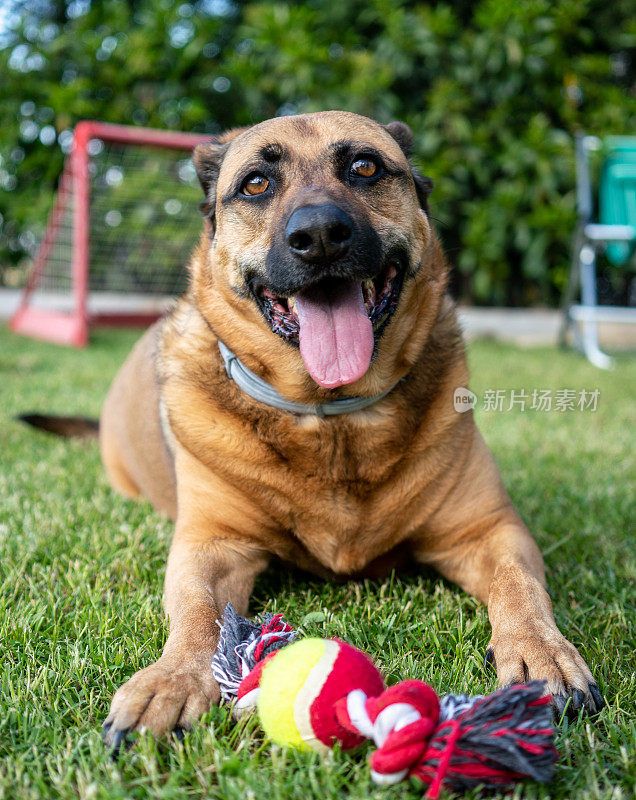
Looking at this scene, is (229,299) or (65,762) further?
(229,299)

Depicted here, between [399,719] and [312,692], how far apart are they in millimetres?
150

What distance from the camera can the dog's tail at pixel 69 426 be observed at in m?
3.36

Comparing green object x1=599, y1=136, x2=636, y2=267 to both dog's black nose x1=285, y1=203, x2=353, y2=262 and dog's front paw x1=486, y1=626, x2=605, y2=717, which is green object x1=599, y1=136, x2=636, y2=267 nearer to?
dog's black nose x1=285, y1=203, x2=353, y2=262

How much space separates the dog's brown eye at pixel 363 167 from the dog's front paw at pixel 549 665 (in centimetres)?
128

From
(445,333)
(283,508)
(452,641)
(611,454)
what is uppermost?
(445,333)

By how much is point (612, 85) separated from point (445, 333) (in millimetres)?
7826

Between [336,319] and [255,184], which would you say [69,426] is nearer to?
[255,184]

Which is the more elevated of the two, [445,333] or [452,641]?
[445,333]

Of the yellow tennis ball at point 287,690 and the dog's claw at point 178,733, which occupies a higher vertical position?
the yellow tennis ball at point 287,690

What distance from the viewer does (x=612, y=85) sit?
839 cm

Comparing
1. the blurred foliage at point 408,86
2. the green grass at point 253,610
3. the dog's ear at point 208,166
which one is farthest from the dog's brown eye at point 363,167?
the blurred foliage at point 408,86

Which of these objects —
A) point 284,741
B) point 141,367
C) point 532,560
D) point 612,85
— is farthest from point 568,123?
point 284,741

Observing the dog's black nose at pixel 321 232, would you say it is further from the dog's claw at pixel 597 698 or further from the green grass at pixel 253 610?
the dog's claw at pixel 597 698

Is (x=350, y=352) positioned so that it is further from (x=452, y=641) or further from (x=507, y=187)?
(x=507, y=187)
